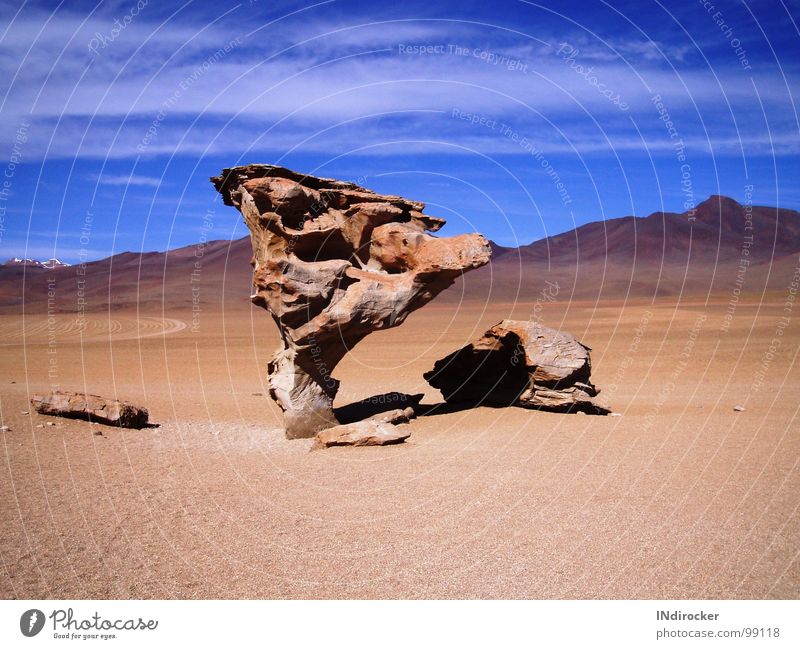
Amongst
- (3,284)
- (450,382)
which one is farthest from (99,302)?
(450,382)

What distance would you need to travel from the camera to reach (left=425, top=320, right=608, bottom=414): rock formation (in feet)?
43.6

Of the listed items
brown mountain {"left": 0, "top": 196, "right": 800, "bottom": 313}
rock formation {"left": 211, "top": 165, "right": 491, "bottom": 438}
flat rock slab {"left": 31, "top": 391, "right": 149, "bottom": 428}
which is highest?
brown mountain {"left": 0, "top": 196, "right": 800, "bottom": 313}

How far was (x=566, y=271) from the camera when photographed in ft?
379

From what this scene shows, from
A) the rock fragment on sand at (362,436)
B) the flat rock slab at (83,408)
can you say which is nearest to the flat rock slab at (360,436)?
the rock fragment on sand at (362,436)

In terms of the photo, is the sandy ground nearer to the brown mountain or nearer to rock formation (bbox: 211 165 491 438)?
rock formation (bbox: 211 165 491 438)

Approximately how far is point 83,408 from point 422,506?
290 inches

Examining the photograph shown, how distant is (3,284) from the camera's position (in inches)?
4500

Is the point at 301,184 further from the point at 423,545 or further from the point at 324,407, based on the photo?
the point at 423,545

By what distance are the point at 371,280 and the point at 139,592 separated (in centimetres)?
752

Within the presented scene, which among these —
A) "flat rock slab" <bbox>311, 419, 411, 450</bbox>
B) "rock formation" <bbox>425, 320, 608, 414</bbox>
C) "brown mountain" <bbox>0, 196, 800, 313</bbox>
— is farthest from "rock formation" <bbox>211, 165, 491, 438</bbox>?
"brown mountain" <bbox>0, 196, 800, 313</bbox>

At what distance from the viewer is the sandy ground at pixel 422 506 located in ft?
19.5

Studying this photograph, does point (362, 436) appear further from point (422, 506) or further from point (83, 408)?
point (83, 408)

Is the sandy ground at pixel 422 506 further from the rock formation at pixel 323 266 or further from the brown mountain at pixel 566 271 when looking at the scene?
the brown mountain at pixel 566 271

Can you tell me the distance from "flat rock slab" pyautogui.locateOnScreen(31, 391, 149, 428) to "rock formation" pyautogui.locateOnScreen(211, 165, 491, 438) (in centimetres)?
276
